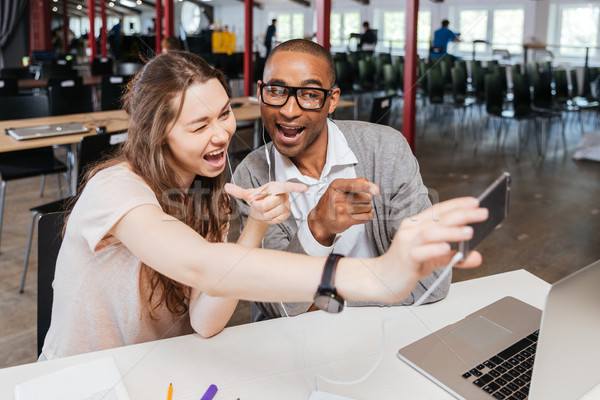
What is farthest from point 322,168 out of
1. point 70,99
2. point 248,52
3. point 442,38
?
point 248,52

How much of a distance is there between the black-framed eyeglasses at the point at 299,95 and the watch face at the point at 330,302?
0.47m

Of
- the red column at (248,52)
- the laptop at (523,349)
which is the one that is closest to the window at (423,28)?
the red column at (248,52)

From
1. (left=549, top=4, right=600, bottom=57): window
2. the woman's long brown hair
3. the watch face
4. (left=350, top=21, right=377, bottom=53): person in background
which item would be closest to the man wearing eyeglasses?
the woman's long brown hair

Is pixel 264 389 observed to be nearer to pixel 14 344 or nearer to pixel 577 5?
pixel 14 344

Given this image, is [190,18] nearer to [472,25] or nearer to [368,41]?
[472,25]

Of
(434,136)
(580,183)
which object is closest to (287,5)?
(434,136)

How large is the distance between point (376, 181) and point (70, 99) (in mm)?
2683

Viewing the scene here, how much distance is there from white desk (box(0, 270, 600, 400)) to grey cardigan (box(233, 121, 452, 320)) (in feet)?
0.15

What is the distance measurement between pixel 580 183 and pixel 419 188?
10.4 feet

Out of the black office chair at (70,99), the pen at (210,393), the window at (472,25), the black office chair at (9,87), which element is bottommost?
the pen at (210,393)

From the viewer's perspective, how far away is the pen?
731 mm

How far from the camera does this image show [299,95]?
3.10ft

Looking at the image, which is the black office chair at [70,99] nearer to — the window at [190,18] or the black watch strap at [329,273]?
the window at [190,18]

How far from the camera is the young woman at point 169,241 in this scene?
0.65 metres
